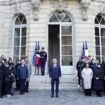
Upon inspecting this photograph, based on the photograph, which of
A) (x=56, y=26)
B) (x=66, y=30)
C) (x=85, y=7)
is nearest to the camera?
(x=85, y=7)

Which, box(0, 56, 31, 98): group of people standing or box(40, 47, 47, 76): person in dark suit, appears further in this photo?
box(40, 47, 47, 76): person in dark suit

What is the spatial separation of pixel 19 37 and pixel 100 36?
495 centimetres

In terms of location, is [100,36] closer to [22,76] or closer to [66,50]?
[66,50]

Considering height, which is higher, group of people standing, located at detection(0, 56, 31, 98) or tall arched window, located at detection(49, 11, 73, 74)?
tall arched window, located at detection(49, 11, 73, 74)

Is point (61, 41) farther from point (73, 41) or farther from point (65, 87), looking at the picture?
point (65, 87)

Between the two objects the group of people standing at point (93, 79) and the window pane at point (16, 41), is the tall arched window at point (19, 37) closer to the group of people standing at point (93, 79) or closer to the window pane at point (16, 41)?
the window pane at point (16, 41)

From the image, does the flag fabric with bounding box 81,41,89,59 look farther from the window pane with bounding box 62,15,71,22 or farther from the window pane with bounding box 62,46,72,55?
the window pane with bounding box 62,15,71,22

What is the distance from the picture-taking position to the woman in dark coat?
11.5 m

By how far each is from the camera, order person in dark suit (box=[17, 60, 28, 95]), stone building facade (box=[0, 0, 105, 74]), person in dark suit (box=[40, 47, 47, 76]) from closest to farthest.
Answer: person in dark suit (box=[17, 60, 28, 95]) → person in dark suit (box=[40, 47, 47, 76]) → stone building facade (box=[0, 0, 105, 74])

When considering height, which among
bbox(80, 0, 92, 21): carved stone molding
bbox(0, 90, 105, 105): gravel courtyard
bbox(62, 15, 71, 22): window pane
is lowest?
bbox(0, 90, 105, 105): gravel courtyard

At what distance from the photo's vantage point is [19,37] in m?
16.3

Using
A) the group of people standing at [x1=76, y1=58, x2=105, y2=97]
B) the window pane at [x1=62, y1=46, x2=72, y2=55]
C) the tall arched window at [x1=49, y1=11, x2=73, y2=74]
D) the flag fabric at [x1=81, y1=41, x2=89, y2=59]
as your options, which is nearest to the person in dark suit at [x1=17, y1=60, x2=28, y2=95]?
the group of people standing at [x1=76, y1=58, x2=105, y2=97]

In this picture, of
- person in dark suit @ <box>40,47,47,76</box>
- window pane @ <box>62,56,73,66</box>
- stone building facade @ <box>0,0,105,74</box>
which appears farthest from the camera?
window pane @ <box>62,56,73,66</box>

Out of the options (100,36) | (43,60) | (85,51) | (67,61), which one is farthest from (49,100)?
(100,36)
